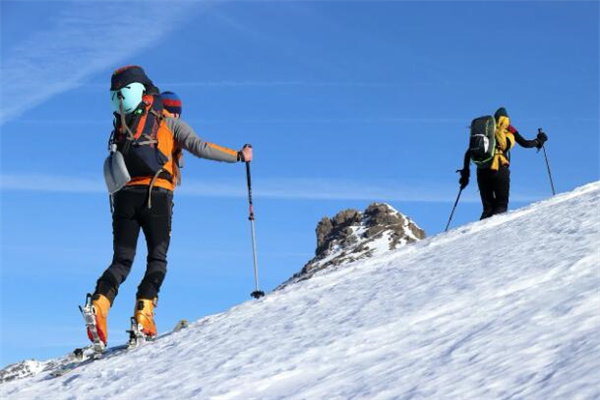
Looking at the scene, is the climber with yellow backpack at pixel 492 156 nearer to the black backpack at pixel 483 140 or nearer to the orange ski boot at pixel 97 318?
the black backpack at pixel 483 140

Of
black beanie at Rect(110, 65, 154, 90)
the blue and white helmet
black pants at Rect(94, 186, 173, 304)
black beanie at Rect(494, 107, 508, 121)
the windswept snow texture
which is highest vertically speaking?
black beanie at Rect(494, 107, 508, 121)

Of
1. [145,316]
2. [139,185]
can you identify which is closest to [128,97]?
[139,185]

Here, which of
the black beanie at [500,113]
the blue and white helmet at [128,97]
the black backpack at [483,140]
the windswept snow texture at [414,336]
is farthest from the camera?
the black beanie at [500,113]

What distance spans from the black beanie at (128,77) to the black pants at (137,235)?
4.17 feet

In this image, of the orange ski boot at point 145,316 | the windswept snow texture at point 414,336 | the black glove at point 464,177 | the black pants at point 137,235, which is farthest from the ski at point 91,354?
the black glove at point 464,177

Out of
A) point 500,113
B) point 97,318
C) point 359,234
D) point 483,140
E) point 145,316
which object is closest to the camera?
point 97,318

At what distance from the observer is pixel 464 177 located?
53.8ft

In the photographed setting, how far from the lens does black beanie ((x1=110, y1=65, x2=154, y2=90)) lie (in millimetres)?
9891

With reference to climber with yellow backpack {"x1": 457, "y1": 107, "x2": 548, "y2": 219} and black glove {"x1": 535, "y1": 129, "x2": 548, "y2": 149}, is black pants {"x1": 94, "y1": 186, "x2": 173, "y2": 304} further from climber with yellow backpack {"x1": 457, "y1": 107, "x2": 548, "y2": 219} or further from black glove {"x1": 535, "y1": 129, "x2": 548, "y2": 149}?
black glove {"x1": 535, "y1": 129, "x2": 548, "y2": 149}

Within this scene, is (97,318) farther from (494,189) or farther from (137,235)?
(494,189)

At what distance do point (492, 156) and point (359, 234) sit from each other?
520 ft

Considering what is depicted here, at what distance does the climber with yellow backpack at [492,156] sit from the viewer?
15289 mm

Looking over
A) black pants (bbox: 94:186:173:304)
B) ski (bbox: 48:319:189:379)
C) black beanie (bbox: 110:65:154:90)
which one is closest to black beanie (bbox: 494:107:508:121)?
black beanie (bbox: 110:65:154:90)

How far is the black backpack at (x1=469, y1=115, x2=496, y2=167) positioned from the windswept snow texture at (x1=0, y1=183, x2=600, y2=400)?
15.1 ft
